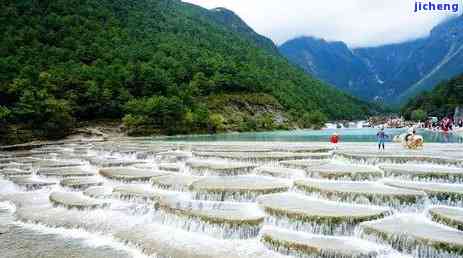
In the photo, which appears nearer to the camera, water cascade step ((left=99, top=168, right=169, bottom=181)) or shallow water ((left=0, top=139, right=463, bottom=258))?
shallow water ((left=0, top=139, right=463, bottom=258))

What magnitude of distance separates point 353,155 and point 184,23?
131123 mm

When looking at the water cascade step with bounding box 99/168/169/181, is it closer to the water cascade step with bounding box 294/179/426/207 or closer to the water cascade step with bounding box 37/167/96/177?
the water cascade step with bounding box 37/167/96/177

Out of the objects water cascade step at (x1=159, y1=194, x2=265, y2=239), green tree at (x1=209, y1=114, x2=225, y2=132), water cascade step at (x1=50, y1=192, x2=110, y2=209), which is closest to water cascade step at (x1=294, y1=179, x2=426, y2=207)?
water cascade step at (x1=159, y1=194, x2=265, y2=239)

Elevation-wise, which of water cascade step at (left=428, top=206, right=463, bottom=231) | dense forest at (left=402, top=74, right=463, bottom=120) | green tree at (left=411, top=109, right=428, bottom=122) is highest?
dense forest at (left=402, top=74, right=463, bottom=120)

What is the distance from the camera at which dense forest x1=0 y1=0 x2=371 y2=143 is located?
204ft

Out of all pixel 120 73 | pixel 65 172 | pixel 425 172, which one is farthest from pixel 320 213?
pixel 120 73

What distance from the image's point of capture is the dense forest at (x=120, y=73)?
204 feet

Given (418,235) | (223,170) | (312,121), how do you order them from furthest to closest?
(312,121) < (223,170) < (418,235)

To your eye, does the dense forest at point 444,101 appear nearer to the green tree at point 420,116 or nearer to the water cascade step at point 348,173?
the green tree at point 420,116

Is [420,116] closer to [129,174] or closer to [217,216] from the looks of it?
[129,174]

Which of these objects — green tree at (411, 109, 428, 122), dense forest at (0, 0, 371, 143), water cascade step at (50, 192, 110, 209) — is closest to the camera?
water cascade step at (50, 192, 110, 209)

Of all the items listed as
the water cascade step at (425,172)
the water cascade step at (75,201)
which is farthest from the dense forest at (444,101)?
the water cascade step at (75,201)

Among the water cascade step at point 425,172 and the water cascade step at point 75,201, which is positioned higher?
the water cascade step at point 425,172

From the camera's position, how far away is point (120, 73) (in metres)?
80.4
